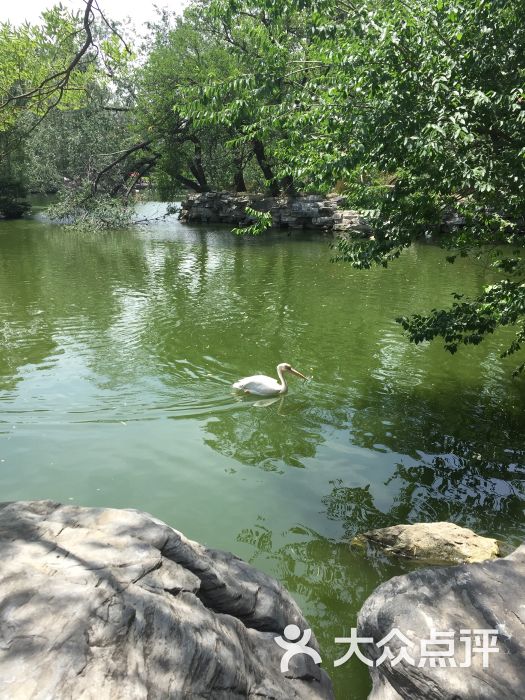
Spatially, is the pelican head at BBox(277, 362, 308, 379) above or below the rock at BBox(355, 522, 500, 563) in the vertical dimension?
below

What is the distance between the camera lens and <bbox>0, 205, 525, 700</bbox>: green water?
5895 mm

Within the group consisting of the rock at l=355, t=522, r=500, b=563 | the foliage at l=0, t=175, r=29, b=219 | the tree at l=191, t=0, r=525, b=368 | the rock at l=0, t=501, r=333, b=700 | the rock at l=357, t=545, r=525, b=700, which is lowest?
the foliage at l=0, t=175, r=29, b=219

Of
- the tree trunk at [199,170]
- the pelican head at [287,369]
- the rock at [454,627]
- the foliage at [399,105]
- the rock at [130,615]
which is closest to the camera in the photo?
the rock at [130,615]

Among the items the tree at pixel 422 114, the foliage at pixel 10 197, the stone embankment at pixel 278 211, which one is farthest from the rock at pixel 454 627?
the foliage at pixel 10 197

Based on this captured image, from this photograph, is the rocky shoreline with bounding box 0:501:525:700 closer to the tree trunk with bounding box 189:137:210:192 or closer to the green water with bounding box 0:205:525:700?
the green water with bounding box 0:205:525:700

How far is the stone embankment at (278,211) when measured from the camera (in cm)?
3066

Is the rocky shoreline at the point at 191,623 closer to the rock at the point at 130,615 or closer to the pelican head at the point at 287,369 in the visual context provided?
the rock at the point at 130,615

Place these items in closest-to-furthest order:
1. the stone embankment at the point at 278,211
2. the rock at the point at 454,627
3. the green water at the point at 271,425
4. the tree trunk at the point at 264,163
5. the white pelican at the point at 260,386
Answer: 1. the rock at the point at 454,627
2. the green water at the point at 271,425
3. the white pelican at the point at 260,386
4. the stone embankment at the point at 278,211
5. the tree trunk at the point at 264,163

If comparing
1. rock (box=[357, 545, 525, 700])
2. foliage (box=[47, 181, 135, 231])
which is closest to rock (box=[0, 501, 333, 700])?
rock (box=[357, 545, 525, 700])

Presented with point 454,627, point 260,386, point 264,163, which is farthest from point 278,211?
point 454,627

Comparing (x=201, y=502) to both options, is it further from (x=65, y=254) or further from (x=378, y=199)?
(x=65, y=254)

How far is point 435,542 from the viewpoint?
5289 millimetres

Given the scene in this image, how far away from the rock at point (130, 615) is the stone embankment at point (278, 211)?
84.0 feet

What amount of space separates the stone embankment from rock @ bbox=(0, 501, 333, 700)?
84.0 ft
